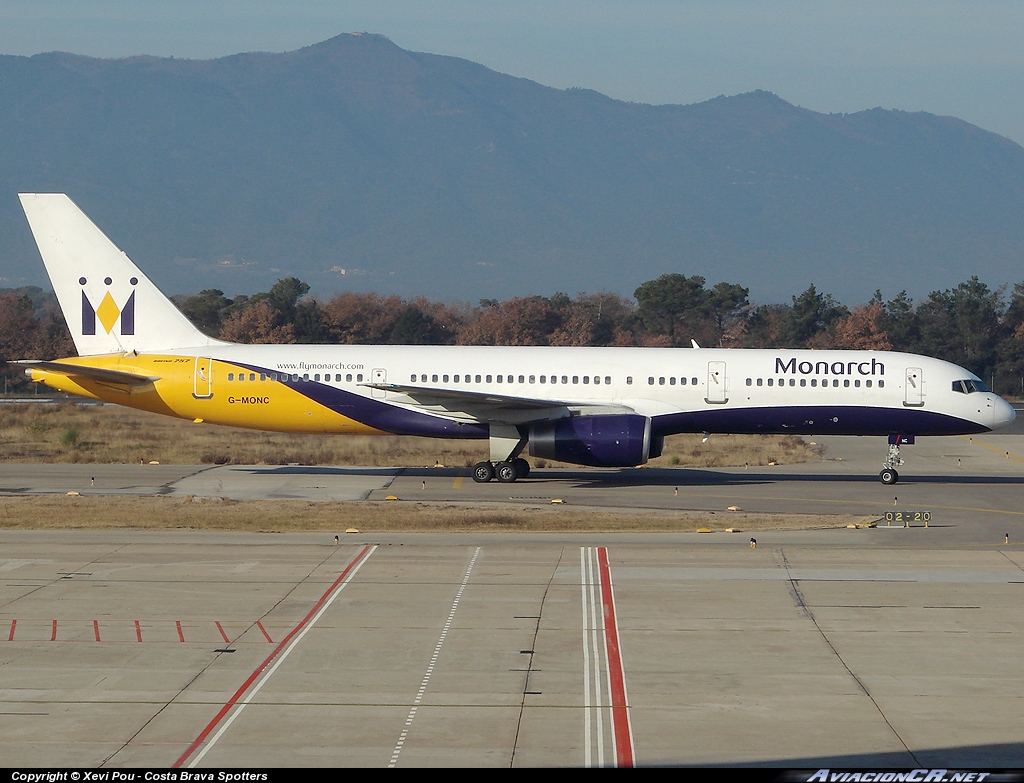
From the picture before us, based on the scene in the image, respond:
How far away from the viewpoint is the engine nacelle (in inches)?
1209

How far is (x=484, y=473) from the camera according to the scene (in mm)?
32531

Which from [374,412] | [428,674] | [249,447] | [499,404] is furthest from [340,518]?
[249,447]

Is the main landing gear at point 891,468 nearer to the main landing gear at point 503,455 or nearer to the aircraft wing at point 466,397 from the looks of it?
the aircraft wing at point 466,397

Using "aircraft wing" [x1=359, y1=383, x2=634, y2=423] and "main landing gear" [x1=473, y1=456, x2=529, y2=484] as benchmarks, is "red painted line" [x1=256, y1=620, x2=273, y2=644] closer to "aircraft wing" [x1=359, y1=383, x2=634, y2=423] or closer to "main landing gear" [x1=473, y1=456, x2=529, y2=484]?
Answer: "aircraft wing" [x1=359, y1=383, x2=634, y2=423]

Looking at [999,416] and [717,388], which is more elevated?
[717,388]

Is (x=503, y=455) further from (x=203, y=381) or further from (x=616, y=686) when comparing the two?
(x=616, y=686)

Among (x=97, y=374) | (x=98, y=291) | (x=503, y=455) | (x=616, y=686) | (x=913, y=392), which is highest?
(x=98, y=291)

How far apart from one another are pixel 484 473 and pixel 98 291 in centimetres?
1231

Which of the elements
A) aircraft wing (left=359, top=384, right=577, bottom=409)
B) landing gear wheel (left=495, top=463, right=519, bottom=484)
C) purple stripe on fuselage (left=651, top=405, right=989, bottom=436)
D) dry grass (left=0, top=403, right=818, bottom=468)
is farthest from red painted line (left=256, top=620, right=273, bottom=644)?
dry grass (left=0, top=403, right=818, bottom=468)

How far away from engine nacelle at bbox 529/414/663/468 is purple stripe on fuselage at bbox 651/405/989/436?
5.78ft

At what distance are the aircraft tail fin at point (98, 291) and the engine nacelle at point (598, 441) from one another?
10.4 m

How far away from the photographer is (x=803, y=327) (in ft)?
304

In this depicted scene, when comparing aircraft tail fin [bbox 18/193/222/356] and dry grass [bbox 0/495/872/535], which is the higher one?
aircraft tail fin [bbox 18/193/222/356]

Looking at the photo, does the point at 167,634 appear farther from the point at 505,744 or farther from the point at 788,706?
the point at 788,706
